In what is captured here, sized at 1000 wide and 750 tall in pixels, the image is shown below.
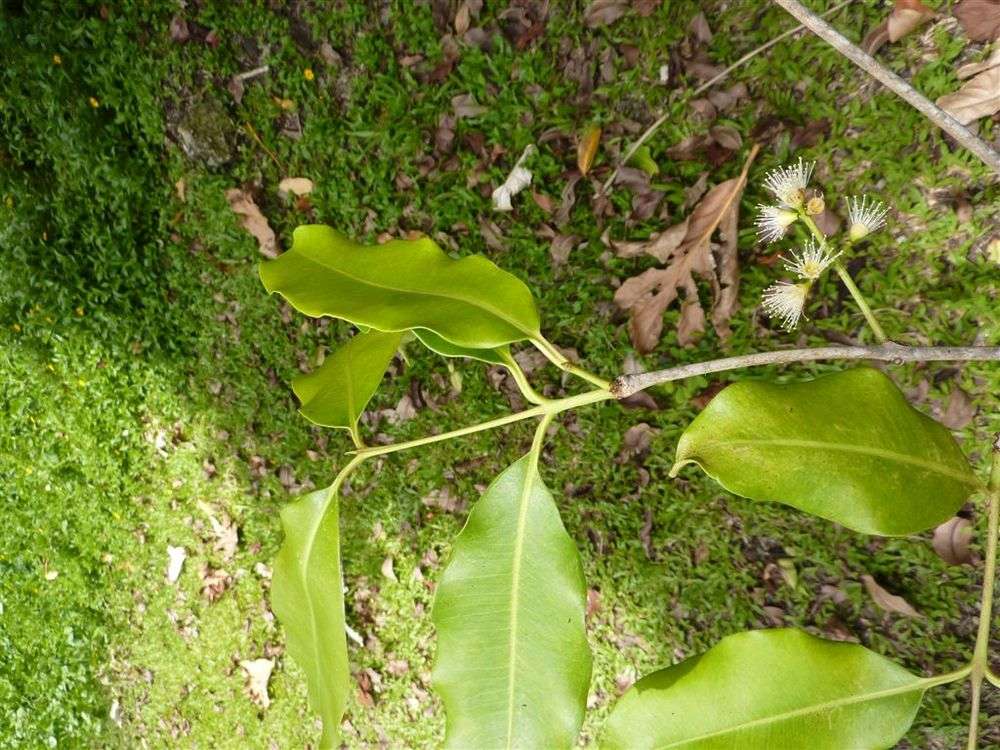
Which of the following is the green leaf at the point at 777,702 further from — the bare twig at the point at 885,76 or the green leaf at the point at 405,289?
the bare twig at the point at 885,76

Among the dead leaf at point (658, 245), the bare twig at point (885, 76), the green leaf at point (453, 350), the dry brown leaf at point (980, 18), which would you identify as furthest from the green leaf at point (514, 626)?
the dry brown leaf at point (980, 18)

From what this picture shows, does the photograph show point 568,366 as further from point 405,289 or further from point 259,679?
point 259,679

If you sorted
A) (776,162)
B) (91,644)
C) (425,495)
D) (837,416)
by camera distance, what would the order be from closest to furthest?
(837,416) < (776,162) < (425,495) < (91,644)

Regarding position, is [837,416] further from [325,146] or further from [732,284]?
[325,146]

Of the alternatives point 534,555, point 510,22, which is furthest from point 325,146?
point 534,555

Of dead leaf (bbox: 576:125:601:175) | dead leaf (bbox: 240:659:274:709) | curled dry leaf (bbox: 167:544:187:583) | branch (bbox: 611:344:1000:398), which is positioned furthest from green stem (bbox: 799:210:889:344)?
curled dry leaf (bbox: 167:544:187:583)

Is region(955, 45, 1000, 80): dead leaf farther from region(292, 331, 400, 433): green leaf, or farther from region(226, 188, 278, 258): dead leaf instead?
region(226, 188, 278, 258): dead leaf
